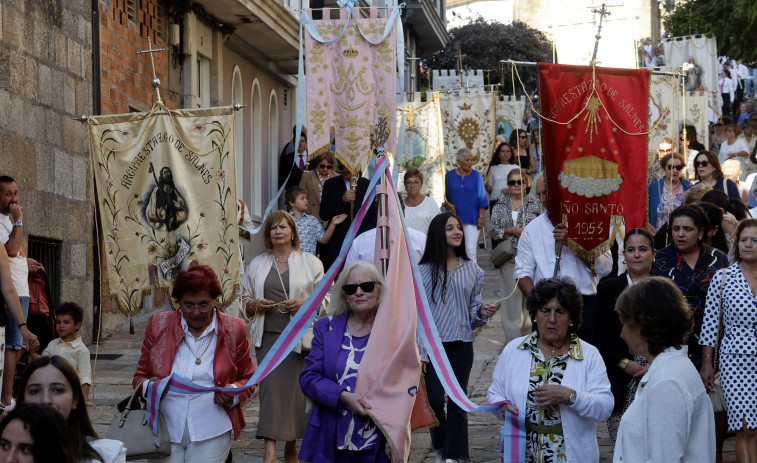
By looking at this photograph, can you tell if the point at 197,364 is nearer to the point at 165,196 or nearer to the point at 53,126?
the point at 165,196

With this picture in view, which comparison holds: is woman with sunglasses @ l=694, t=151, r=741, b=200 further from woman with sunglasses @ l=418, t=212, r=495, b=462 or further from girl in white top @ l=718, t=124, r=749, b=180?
girl in white top @ l=718, t=124, r=749, b=180

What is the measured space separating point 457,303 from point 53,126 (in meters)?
6.40

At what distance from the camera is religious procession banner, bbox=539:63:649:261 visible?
380 inches

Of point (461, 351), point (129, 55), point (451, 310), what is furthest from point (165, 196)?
point (129, 55)

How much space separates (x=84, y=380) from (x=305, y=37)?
407cm

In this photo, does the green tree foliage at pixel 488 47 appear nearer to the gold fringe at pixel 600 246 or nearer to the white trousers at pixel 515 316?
the white trousers at pixel 515 316

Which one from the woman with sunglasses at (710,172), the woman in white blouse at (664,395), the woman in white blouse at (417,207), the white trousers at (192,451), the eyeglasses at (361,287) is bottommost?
the white trousers at (192,451)

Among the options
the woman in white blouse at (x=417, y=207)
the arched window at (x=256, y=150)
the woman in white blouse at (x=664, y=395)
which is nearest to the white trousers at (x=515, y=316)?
the woman in white blouse at (x=417, y=207)

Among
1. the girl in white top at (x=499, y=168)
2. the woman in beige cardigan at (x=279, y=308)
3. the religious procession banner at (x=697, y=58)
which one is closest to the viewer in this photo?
the woman in beige cardigan at (x=279, y=308)

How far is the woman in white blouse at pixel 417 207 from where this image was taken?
1253 centimetres

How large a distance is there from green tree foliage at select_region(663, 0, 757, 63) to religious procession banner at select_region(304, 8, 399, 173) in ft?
104

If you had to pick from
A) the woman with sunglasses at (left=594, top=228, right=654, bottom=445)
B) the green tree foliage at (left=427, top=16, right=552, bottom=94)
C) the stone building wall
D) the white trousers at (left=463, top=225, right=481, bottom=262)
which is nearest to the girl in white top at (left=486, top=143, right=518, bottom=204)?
the white trousers at (left=463, top=225, right=481, bottom=262)

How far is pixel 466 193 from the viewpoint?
1539cm

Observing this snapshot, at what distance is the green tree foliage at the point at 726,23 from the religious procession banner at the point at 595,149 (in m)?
33.0
